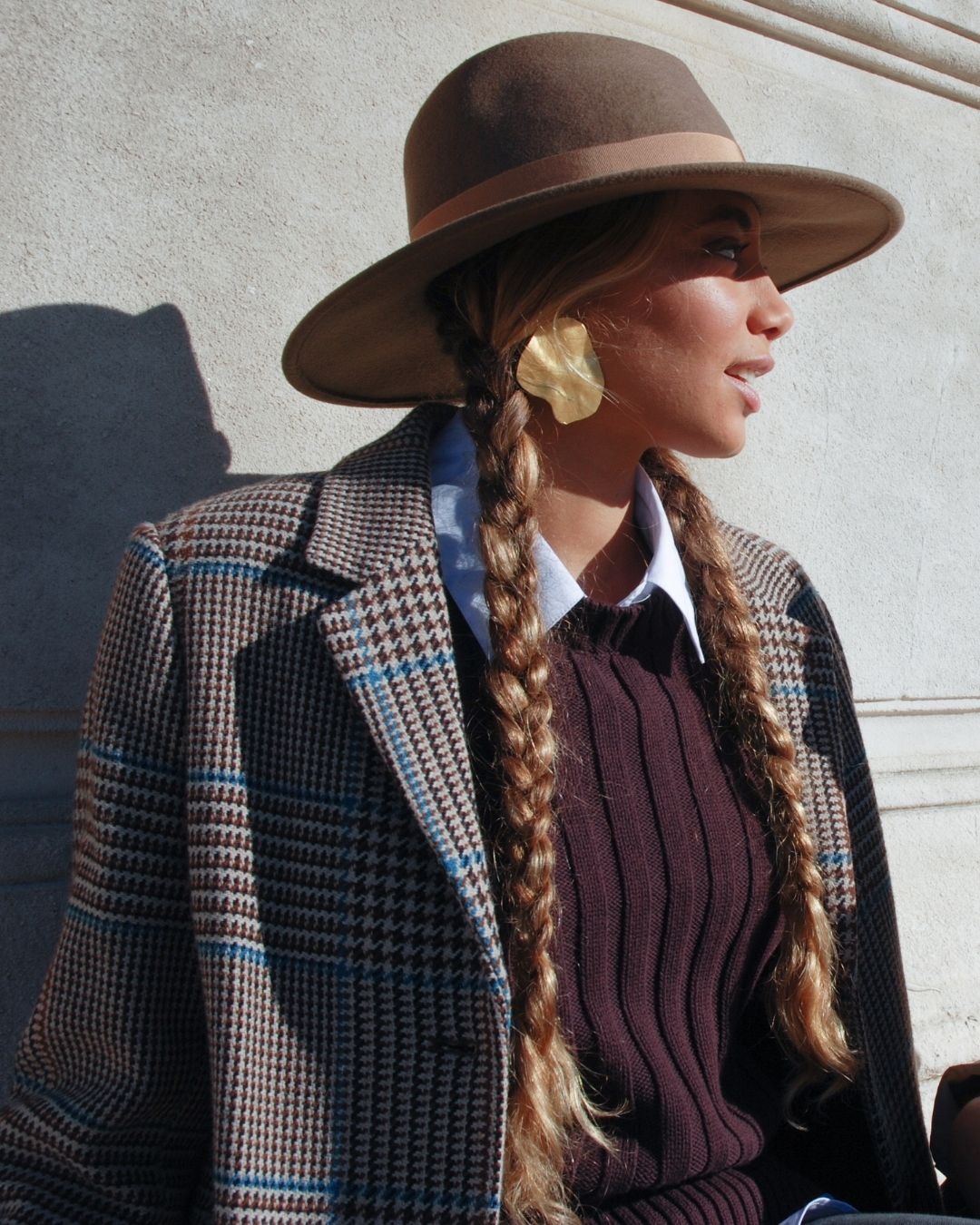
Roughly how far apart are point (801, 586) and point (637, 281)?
585 millimetres

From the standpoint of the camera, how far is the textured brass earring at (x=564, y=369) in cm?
160

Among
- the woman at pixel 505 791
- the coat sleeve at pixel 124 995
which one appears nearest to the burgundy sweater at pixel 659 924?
the woman at pixel 505 791

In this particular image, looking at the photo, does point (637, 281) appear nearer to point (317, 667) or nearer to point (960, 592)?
point (317, 667)

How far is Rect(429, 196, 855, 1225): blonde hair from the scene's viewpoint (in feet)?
4.64

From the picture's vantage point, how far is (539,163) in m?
1.54

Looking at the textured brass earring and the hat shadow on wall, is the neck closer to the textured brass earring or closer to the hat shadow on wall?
the textured brass earring

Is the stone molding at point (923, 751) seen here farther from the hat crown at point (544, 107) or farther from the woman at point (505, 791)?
the hat crown at point (544, 107)

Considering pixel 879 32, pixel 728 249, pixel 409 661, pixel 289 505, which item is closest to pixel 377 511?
pixel 289 505

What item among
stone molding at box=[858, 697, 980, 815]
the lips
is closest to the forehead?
the lips

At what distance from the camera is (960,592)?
9.68 ft

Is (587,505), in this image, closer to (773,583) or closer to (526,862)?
(773,583)

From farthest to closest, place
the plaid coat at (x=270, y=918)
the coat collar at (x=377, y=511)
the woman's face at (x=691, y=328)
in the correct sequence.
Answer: the woman's face at (x=691, y=328) < the coat collar at (x=377, y=511) < the plaid coat at (x=270, y=918)

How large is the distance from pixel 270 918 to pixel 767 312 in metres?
1.01

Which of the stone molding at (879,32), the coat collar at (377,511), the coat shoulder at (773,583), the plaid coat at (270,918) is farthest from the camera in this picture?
the stone molding at (879,32)
